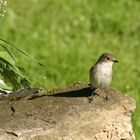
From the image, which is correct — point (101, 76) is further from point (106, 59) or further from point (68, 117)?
point (68, 117)

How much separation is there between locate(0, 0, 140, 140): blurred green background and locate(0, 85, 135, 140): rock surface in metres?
3.41

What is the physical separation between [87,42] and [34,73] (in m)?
2.08

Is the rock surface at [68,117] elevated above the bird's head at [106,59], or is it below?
below

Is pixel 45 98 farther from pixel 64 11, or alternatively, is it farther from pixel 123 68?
pixel 64 11

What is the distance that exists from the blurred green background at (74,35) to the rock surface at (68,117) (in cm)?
341

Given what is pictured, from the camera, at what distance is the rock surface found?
5.81 m

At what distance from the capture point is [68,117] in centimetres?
600

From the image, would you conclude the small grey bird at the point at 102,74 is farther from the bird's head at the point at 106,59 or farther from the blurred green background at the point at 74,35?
the blurred green background at the point at 74,35

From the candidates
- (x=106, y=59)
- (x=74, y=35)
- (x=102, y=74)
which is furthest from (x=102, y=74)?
(x=74, y=35)

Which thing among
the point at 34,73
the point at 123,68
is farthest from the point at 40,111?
the point at 123,68

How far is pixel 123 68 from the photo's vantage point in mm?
11008

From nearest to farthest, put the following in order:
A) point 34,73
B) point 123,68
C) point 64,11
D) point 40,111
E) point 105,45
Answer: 1. point 40,111
2. point 34,73
3. point 123,68
4. point 105,45
5. point 64,11

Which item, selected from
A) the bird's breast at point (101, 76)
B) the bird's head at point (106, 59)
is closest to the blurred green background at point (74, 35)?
the bird's head at point (106, 59)

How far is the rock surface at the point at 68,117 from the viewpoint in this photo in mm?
5809
